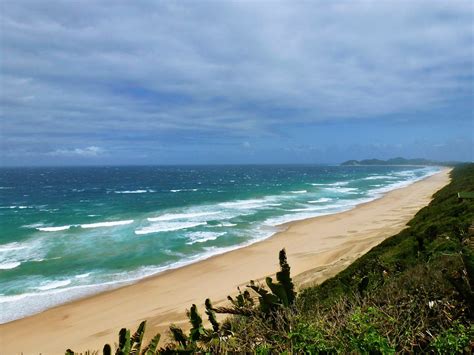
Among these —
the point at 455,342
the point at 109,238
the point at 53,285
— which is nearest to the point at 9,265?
the point at 53,285

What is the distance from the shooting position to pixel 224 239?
2970 centimetres

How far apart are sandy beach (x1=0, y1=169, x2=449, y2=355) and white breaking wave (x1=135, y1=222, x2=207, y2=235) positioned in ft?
31.9

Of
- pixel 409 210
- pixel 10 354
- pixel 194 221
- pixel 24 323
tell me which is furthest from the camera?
pixel 409 210

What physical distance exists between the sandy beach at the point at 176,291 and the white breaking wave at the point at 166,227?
972 centimetres

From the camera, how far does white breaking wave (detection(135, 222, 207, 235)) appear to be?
3341cm

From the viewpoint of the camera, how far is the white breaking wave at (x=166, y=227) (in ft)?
110

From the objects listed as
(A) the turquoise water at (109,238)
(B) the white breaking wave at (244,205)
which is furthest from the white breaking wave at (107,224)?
(B) the white breaking wave at (244,205)

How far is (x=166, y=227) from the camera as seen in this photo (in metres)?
34.8

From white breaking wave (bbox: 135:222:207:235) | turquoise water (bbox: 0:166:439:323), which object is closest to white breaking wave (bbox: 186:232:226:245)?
turquoise water (bbox: 0:166:439:323)

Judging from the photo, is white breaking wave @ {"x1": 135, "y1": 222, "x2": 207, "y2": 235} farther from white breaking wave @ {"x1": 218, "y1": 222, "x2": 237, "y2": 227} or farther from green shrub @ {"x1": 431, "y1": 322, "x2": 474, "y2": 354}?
green shrub @ {"x1": 431, "y1": 322, "x2": 474, "y2": 354}

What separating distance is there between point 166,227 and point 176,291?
16.5 m

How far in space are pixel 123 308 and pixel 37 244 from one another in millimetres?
16708

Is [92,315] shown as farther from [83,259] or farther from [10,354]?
[83,259]

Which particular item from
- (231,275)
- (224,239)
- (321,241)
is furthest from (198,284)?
(321,241)
